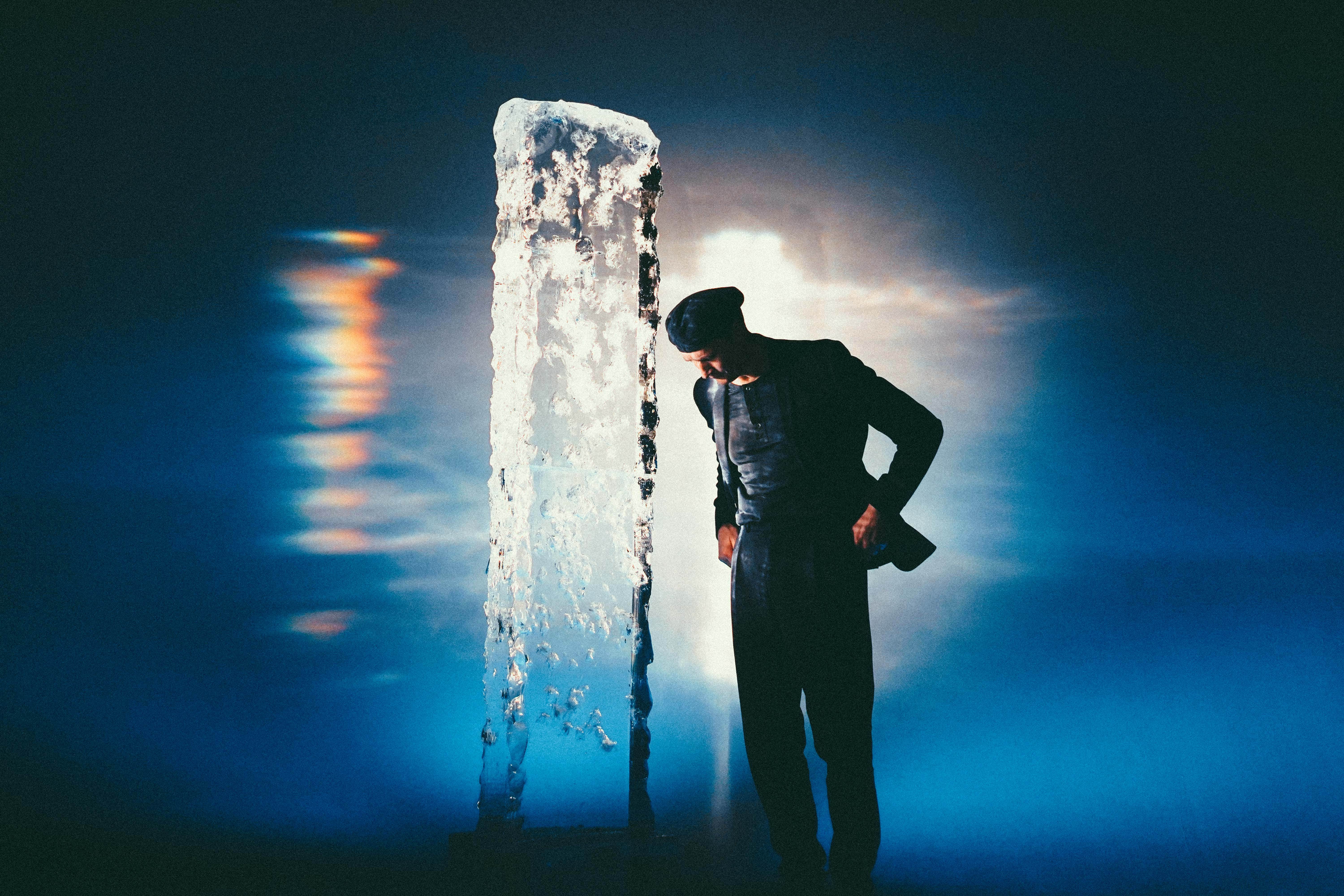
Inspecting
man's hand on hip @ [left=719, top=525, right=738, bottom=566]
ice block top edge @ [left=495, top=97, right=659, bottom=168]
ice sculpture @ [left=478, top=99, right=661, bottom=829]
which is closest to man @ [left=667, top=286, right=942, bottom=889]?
man's hand on hip @ [left=719, top=525, right=738, bottom=566]

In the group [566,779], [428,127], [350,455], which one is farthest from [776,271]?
[566,779]

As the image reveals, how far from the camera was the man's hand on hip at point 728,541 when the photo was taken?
1735mm

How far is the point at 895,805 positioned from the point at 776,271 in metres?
1.93

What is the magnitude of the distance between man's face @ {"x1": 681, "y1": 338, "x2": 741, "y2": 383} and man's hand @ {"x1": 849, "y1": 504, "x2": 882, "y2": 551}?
0.41 metres

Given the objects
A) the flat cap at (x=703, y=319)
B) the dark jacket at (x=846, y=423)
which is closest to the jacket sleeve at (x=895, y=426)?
the dark jacket at (x=846, y=423)

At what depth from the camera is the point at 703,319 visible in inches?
59.6

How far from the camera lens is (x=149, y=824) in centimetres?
210

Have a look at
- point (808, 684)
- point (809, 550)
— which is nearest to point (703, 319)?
point (809, 550)

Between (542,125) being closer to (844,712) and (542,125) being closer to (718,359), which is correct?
(718,359)

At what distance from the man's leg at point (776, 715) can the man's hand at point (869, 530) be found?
6.1 inches

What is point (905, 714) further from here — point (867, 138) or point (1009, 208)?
point (867, 138)

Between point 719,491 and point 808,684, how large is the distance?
491mm

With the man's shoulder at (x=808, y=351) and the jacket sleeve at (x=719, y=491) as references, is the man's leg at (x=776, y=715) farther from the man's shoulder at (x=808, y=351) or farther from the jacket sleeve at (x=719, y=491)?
the man's shoulder at (x=808, y=351)

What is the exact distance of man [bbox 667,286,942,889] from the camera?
1.52m
